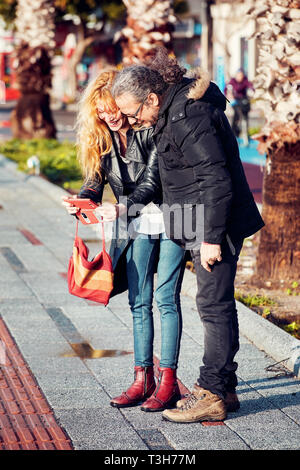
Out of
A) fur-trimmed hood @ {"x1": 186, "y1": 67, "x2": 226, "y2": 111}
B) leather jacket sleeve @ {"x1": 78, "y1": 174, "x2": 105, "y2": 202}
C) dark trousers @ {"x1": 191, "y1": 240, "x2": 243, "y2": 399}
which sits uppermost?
fur-trimmed hood @ {"x1": 186, "y1": 67, "x2": 226, "y2": 111}

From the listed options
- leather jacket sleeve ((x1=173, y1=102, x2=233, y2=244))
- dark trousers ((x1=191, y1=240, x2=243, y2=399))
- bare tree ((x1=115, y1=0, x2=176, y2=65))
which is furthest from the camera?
bare tree ((x1=115, y1=0, x2=176, y2=65))

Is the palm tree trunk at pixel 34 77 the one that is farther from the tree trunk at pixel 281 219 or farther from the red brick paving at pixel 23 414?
the red brick paving at pixel 23 414

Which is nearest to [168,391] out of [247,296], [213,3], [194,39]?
[247,296]

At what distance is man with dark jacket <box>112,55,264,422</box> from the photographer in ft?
13.8

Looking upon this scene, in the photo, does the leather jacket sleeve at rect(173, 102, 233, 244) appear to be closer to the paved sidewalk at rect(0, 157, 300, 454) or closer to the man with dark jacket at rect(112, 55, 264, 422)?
the man with dark jacket at rect(112, 55, 264, 422)

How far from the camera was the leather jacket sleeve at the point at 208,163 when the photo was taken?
4180 millimetres

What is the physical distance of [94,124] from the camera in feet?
14.9

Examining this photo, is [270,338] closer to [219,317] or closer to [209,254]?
[219,317]

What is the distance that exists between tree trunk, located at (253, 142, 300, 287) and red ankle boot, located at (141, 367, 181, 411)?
3.03 meters

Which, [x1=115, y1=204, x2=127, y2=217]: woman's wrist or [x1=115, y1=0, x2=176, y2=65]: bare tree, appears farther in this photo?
[x1=115, y1=0, x2=176, y2=65]: bare tree

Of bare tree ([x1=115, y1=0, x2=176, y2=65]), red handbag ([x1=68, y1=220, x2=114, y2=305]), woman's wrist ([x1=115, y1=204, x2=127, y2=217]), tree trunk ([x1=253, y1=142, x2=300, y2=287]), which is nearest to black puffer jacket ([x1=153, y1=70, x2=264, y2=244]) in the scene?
woman's wrist ([x1=115, y1=204, x2=127, y2=217])

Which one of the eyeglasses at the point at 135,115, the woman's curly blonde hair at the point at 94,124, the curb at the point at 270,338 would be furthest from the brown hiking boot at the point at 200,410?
the eyeglasses at the point at 135,115

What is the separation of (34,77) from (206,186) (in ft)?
57.3

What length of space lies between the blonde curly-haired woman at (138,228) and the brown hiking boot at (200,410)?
17 centimetres
